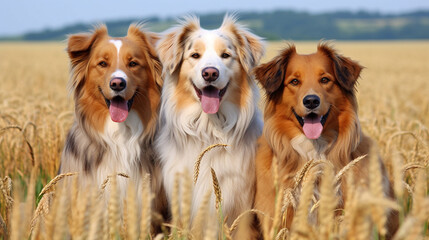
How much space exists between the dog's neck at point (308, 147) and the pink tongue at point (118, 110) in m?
1.54

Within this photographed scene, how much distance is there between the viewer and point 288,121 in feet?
13.0

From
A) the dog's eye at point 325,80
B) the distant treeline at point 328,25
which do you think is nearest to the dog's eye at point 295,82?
the dog's eye at point 325,80

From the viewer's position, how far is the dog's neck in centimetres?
388

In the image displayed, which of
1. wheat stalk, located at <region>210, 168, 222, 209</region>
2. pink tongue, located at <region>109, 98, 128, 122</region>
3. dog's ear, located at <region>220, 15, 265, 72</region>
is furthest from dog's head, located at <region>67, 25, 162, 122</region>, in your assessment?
wheat stalk, located at <region>210, 168, 222, 209</region>

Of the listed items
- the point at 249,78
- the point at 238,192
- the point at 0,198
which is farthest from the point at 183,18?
the point at 0,198

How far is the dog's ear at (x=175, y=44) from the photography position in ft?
14.2

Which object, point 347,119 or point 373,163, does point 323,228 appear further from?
point 347,119

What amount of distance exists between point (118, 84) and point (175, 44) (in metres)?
0.74

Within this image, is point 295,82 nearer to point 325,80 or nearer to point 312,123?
point 325,80

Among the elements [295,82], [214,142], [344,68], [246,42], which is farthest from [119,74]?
[344,68]

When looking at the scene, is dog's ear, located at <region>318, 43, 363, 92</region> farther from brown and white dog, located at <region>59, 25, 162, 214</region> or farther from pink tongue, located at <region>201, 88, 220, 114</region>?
brown and white dog, located at <region>59, 25, 162, 214</region>

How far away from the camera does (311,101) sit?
366 centimetres

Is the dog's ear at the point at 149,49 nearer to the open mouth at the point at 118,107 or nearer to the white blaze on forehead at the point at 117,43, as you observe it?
the white blaze on forehead at the point at 117,43

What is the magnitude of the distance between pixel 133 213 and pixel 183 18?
3338 millimetres
